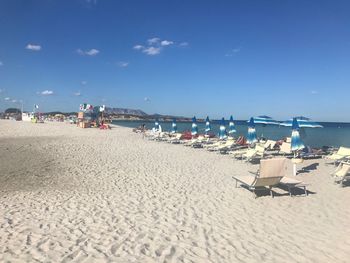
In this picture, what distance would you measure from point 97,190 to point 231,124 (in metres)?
14.1

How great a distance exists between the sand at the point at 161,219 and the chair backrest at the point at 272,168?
1.74ft

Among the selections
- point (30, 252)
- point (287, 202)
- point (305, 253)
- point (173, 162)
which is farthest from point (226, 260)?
point (173, 162)

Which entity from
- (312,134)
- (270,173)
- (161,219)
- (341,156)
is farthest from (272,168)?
(312,134)

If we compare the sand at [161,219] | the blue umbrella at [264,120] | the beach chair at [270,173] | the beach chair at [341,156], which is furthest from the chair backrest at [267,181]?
the blue umbrella at [264,120]

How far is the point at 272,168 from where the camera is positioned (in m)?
7.82

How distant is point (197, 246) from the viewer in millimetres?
4902

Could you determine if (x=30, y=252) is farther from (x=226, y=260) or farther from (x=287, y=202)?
(x=287, y=202)

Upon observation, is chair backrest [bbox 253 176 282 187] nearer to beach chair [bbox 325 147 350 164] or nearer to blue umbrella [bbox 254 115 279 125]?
beach chair [bbox 325 147 350 164]

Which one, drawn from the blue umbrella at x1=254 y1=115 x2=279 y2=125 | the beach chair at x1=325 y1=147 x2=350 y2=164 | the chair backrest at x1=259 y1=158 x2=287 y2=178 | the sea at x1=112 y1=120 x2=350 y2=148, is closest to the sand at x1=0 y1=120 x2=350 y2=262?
the chair backrest at x1=259 y1=158 x2=287 y2=178

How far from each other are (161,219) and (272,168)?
3.07 meters

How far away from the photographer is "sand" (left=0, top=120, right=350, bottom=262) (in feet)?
15.3

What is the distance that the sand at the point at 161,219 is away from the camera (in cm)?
466

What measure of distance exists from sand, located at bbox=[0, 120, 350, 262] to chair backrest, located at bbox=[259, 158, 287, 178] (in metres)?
0.53

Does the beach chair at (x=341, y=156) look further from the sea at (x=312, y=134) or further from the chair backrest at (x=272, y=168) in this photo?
the chair backrest at (x=272, y=168)
